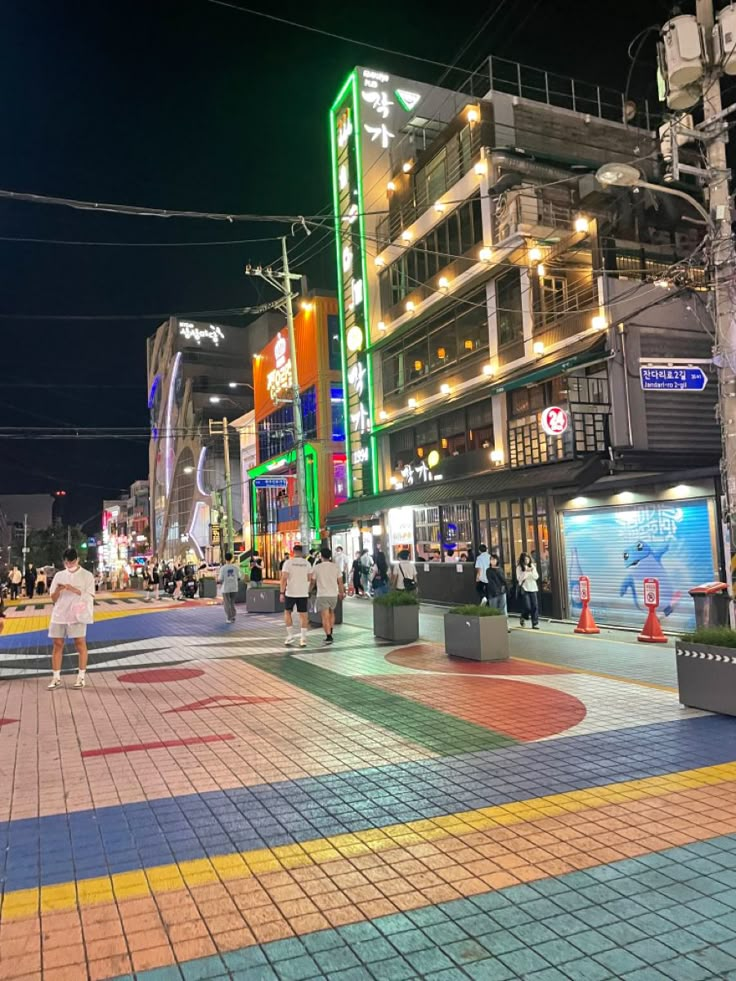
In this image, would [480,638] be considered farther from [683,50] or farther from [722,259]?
[683,50]

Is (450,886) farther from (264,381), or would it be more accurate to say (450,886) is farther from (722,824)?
(264,381)

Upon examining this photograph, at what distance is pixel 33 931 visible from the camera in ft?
11.4

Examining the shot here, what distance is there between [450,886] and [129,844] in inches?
81.1

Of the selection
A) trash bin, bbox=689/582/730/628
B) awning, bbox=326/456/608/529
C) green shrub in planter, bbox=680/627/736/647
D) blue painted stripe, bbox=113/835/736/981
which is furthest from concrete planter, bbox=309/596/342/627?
blue painted stripe, bbox=113/835/736/981

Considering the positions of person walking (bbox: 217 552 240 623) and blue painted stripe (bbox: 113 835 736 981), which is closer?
blue painted stripe (bbox: 113 835 736 981)

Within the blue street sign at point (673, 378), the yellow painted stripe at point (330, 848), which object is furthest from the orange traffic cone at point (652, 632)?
the yellow painted stripe at point (330, 848)

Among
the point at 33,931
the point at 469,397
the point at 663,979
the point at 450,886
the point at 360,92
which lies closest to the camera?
the point at 663,979

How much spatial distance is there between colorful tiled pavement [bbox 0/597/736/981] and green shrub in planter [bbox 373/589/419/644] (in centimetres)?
403

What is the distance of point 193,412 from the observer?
3642 inches

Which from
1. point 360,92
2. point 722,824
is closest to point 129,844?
point 722,824

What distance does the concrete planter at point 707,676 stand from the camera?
7.07m

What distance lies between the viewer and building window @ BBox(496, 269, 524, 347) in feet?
69.2

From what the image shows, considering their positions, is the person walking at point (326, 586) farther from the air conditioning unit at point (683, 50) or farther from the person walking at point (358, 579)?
the person walking at point (358, 579)

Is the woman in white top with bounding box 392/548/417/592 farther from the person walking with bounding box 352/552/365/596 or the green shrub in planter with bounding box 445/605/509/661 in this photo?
the person walking with bounding box 352/552/365/596
